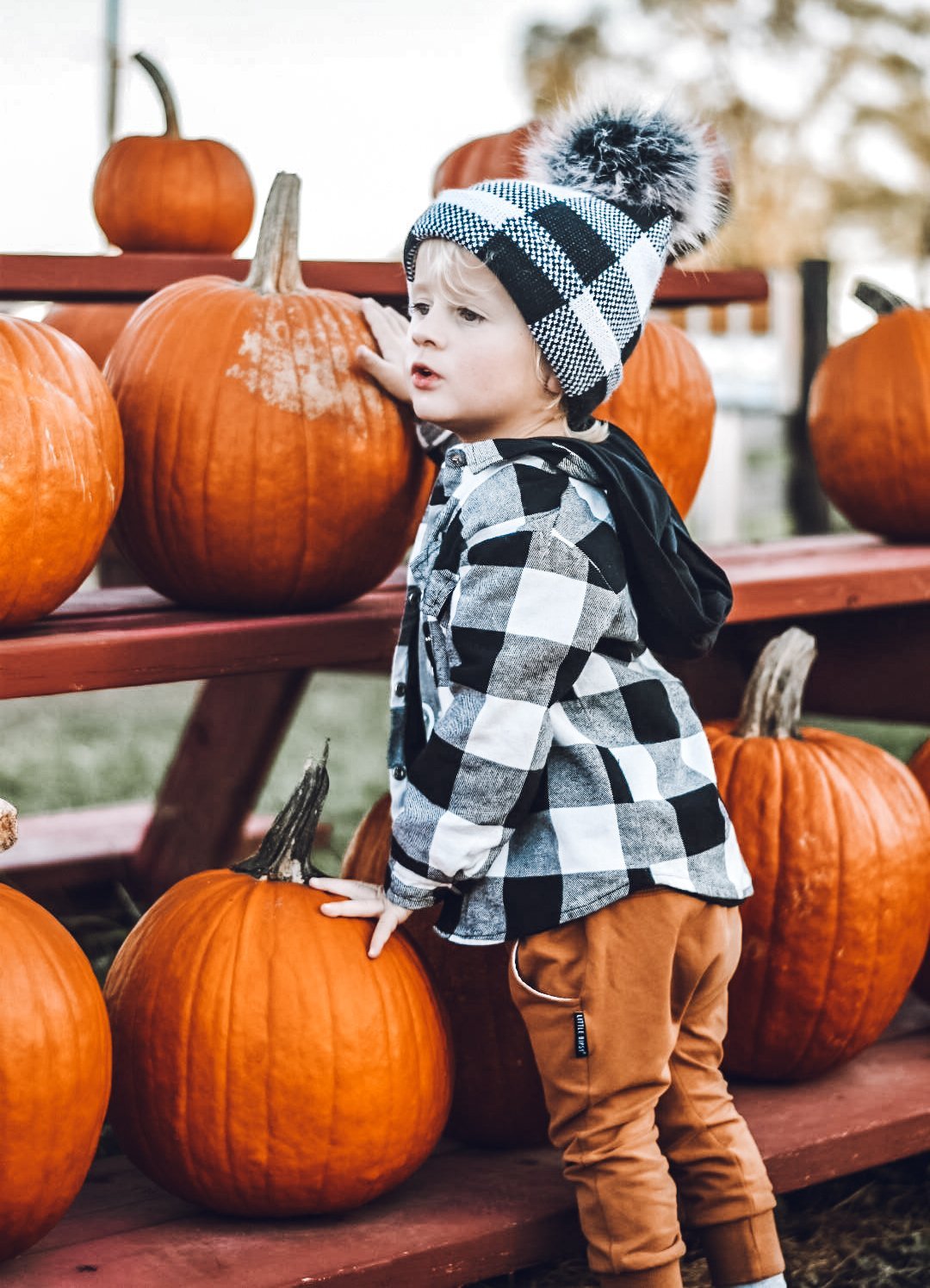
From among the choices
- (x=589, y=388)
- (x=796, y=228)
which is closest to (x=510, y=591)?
(x=589, y=388)

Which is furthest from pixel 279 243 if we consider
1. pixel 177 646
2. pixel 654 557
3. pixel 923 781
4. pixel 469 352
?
pixel 923 781

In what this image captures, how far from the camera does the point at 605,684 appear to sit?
1.61 meters

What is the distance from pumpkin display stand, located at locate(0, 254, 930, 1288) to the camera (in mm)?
1562

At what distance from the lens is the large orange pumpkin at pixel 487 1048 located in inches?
73.0

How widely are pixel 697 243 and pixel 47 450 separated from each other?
85 centimetres

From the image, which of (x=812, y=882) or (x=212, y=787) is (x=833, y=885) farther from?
(x=212, y=787)

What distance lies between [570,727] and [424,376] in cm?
42

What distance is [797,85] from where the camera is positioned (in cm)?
1332

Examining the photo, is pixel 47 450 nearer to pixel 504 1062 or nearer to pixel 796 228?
pixel 504 1062

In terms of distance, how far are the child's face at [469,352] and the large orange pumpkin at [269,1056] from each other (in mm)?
588

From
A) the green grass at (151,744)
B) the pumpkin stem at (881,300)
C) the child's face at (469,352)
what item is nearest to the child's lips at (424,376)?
the child's face at (469,352)

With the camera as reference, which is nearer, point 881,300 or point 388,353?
point 388,353

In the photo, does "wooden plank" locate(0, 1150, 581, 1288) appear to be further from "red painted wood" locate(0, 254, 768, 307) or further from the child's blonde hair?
"red painted wood" locate(0, 254, 768, 307)

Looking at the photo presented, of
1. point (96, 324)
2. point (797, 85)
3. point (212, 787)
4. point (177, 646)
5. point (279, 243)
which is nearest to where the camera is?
point (177, 646)
